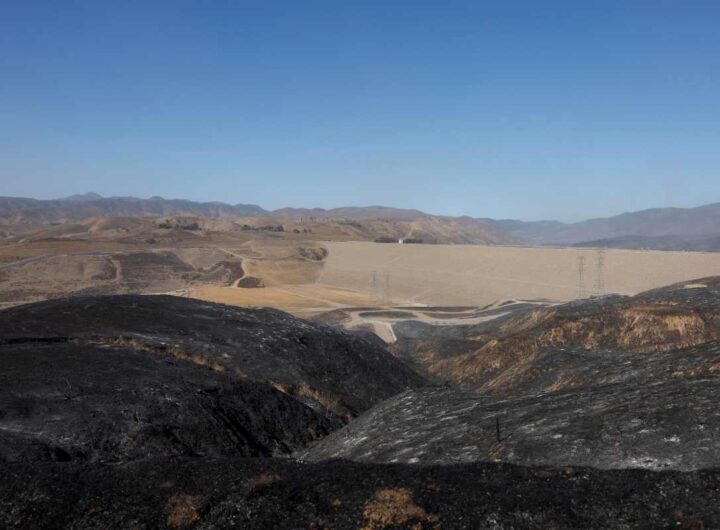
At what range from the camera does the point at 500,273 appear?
98.8 meters

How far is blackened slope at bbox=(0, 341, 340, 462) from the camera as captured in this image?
33.6ft

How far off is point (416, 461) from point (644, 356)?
7524mm

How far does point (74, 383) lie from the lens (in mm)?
12461

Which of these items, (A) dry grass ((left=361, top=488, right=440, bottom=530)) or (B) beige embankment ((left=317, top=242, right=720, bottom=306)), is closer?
(A) dry grass ((left=361, top=488, right=440, bottom=530))

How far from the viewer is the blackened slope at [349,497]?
5.36 m

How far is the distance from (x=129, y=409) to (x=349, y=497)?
7248 mm

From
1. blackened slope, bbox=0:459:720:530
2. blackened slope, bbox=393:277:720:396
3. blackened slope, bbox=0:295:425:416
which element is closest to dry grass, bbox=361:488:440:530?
blackened slope, bbox=0:459:720:530

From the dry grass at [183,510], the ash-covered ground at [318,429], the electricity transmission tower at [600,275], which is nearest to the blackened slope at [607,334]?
the ash-covered ground at [318,429]

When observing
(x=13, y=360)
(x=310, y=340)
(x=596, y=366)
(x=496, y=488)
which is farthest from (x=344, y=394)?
(x=496, y=488)

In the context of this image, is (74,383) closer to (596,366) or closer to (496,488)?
(496,488)

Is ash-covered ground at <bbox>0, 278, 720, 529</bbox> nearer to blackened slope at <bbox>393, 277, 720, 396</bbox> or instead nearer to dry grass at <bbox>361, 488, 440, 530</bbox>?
dry grass at <bbox>361, 488, 440, 530</bbox>

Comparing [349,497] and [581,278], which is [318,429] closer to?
[349,497]

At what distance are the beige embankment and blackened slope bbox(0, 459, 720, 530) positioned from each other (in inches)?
2952

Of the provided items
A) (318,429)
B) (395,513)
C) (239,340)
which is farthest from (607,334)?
(395,513)
